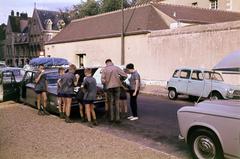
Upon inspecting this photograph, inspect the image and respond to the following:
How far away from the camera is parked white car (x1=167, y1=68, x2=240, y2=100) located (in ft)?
53.8

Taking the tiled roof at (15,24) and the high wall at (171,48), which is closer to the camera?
the high wall at (171,48)

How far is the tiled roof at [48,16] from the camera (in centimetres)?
6662

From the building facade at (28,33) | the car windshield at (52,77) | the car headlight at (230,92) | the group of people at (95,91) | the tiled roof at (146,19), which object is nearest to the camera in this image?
the group of people at (95,91)

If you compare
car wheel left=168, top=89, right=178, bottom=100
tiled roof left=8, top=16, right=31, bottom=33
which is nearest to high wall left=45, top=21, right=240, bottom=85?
car wheel left=168, top=89, right=178, bottom=100

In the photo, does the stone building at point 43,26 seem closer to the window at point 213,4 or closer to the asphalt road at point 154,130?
the window at point 213,4

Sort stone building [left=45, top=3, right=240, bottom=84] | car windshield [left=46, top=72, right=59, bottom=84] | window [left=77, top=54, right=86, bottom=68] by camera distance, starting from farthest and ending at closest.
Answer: window [left=77, top=54, right=86, bottom=68], stone building [left=45, top=3, right=240, bottom=84], car windshield [left=46, top=72, right=59, bottom=84]

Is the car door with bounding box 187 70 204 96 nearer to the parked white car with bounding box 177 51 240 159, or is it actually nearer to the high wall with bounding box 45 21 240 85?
the high wall with bounding box 45 21 240 85

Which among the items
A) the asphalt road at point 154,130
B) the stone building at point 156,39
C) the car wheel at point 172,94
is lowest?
the asphalt road at point 154,130

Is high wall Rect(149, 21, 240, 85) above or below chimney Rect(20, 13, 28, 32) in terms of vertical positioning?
below

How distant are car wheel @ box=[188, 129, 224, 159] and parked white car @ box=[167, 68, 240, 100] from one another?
28.6 ft

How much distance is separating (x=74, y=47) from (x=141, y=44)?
11248 mm

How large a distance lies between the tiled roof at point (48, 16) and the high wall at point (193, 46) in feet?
134

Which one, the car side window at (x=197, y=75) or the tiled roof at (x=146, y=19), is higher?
the tiled roof at (x=146, y=19)

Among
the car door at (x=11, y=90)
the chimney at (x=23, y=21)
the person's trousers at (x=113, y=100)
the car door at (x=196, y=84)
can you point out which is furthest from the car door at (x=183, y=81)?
the chimney at (x=23, y=21)
